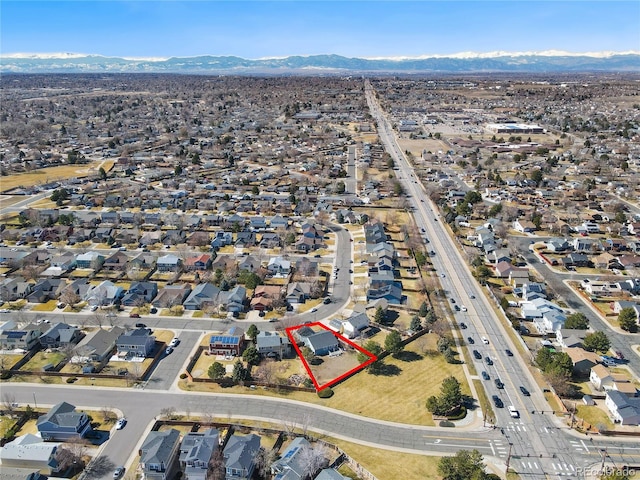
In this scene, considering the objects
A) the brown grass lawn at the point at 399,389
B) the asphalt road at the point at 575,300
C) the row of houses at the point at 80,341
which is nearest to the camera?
the brown grass lawn at the point at 399,389

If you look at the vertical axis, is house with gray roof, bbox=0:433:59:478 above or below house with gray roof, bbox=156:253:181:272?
below

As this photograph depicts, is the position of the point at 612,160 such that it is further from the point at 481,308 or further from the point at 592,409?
the point at 592,409

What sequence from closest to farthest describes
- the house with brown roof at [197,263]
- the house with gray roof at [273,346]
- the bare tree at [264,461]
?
the bare tree at [264,461] < the house with gray roof at [273,346] < the house with brown roof at [197,263]

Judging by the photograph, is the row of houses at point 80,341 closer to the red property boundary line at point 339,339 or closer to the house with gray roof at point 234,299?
the house with gray roof at point 234,299

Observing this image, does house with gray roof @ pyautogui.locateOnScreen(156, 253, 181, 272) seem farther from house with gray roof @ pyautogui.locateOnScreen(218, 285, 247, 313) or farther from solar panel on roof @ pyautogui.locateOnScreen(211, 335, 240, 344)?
solar panel on roof @ pyautogui.locateOnScreen(211, 335, 240, 344)

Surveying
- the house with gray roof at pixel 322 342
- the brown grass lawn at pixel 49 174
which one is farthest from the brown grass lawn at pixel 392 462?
the brown grass lawn at pixel 49 174

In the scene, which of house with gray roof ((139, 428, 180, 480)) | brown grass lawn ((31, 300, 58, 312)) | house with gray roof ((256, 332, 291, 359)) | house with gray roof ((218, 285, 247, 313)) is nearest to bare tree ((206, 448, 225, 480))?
house with gray roof ((139, 428, 180, 480))
